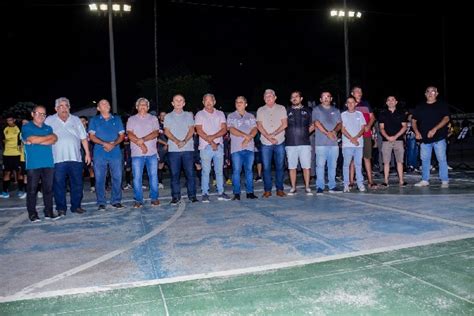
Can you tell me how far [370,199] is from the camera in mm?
7812

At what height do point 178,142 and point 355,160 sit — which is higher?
point 178,142

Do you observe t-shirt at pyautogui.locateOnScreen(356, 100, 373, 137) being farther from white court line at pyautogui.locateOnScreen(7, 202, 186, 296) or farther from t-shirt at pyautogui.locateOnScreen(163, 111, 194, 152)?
white court line at pyautogui.locateOnScreen(7, 202, 186, 296)

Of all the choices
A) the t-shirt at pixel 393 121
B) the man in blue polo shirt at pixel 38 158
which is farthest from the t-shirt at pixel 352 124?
the man in blue polo shirt at pixel 38 158

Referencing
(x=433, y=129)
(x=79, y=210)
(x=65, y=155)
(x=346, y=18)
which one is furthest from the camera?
(x=346, y=18)

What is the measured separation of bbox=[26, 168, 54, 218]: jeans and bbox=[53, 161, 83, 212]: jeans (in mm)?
252

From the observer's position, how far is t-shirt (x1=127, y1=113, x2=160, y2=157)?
8.11m

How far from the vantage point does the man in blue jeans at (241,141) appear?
332 inches

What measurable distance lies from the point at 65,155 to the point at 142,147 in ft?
4.22

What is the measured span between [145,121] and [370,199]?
419 centimetres

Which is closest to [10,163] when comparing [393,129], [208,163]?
[208,163]

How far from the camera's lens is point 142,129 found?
8.12 meters

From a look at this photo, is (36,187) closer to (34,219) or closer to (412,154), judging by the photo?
(34,219)

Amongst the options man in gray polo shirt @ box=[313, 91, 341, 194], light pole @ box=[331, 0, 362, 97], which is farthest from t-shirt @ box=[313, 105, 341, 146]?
light pole @ box=[331, 0, 362, 97]

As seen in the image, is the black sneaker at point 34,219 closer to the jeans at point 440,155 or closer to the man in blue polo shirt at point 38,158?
the man in blue polo shirt at point 38,158
